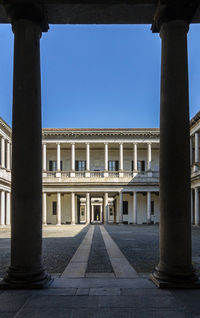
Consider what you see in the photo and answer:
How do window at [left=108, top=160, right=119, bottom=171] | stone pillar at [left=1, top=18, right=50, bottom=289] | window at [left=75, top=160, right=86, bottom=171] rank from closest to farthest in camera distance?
stone pillar at [left=1, top=18, right=50, bottom=289] → window at [left=108, top=160, right=119, bottom=171] → window at [left=75, top=160, right=86, bottom=171]

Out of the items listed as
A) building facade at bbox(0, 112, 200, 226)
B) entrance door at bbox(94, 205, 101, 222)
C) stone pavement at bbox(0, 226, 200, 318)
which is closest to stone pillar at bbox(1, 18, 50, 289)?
stone pavement at bbox(0, 226, 200, 318)

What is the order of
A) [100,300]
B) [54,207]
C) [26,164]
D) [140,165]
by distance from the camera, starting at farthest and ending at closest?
[54,207]
[140,165]
[26,164]
[100,300]

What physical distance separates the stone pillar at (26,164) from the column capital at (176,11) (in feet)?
8.33

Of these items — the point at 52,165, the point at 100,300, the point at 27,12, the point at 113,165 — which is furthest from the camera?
the point at 113,165

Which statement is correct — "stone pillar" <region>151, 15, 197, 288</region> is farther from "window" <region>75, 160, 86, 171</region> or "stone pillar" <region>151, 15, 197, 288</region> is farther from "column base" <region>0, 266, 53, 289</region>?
"window" <region>75, 160, 86, 171</region>

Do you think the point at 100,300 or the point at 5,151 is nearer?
the point at 100,300

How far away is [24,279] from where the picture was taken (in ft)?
18.7

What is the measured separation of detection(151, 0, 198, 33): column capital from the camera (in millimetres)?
6043

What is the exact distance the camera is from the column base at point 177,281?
5617 millimetres

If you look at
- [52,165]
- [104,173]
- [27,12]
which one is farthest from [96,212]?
[27,12]

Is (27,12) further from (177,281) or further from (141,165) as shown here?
(141,165)

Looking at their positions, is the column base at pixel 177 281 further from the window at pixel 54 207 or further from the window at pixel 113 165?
the window at pixel 54 207

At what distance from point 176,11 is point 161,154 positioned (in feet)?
9.58

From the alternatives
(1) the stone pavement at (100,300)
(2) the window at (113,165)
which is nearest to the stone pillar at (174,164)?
(1) the stone pavement at (100,300)
